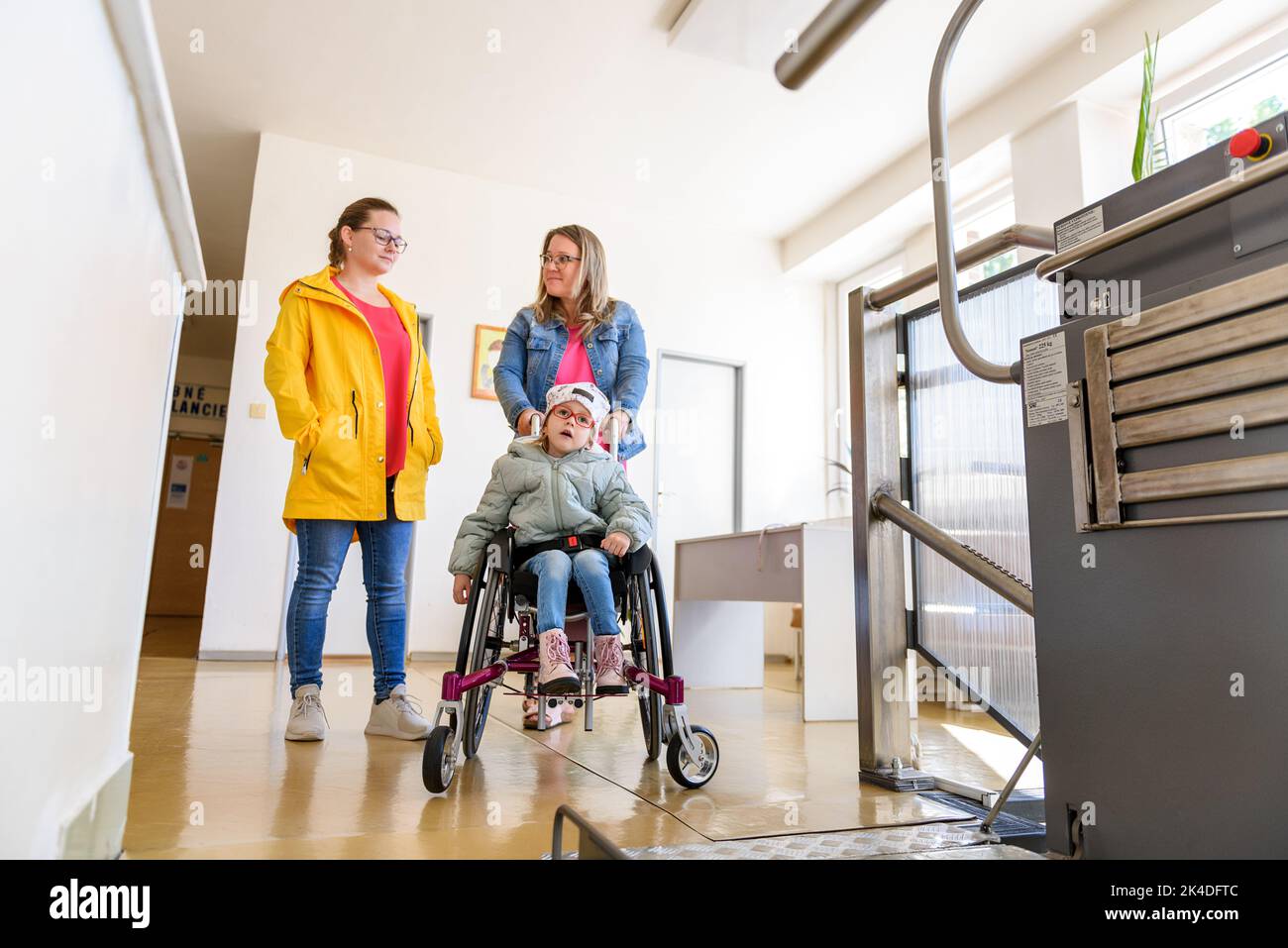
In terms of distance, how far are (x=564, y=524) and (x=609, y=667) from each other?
1.16ft

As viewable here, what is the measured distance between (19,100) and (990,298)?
150 centimetres

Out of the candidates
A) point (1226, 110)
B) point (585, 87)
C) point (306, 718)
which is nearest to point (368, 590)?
point (306, 718)

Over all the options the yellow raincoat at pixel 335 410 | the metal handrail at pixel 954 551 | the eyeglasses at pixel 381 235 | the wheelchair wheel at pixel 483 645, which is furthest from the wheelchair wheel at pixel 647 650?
the eyeglasses at pixel 381 235

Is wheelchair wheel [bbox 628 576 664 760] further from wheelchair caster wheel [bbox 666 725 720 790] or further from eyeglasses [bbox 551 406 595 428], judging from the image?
eyeglasses [bbox 551 406 595 428]

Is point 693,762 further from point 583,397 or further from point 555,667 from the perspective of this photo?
point 583,397

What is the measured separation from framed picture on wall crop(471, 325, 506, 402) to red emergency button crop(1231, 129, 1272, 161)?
427cm

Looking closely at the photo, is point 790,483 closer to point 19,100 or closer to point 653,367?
point 653,367

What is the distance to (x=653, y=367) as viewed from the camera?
545cm

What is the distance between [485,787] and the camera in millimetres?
1583

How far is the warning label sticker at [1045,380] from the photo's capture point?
1.08 meters

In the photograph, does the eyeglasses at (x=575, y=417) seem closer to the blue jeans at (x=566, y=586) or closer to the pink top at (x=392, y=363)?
the blue jeans at (x=566, y=586)

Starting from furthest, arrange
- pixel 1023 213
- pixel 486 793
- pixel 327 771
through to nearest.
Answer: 1. pixel 1023 213
2. pixel 327 771
3. pixel 486 793

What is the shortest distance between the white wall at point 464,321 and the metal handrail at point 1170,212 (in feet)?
13.1
